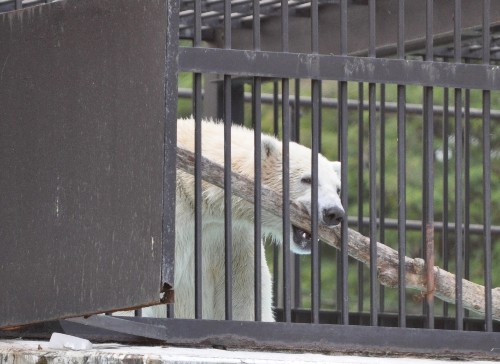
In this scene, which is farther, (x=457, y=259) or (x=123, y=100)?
(x=457, y=259)

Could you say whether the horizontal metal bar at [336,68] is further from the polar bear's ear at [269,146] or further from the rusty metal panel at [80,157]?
the polar bear's ear at [269,146]

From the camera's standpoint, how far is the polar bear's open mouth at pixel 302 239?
25.8 ft

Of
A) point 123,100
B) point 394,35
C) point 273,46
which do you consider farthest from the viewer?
point 273,46

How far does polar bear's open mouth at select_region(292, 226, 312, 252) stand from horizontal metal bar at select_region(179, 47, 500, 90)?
2.40 meters

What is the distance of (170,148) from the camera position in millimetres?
4941

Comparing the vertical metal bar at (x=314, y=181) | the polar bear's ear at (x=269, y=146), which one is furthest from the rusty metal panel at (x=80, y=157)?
the polar bear's ear at (x=269, y=146)

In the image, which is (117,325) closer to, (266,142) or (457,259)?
(457,259)

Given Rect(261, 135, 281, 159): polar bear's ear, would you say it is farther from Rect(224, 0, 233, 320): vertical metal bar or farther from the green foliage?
the green foliage

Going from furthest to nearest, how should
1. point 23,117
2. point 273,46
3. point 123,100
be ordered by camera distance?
point 273,46 < point 23,117 < point 123,100

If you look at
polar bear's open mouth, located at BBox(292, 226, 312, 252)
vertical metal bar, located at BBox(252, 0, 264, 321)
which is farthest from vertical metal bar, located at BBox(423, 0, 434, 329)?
polar bear's open mouth, located at BBox(292, 226, 312, 252)

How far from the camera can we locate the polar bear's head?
7.64m

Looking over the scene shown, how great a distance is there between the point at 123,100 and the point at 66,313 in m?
0.91

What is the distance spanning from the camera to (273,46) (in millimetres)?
9070

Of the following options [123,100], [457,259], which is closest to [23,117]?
[123,100]
